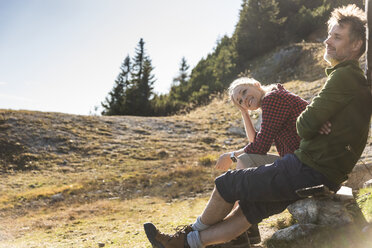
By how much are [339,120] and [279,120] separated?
2.58ft

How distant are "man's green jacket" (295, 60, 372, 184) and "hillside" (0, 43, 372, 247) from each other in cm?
183

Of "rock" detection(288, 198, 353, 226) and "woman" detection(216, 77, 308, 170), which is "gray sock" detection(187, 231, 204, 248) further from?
"rock" detection(288, 198, 353, 226)

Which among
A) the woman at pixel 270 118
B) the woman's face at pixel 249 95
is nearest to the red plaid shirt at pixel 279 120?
the woman at pixel 270 118

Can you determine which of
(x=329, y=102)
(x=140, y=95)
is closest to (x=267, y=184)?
(x=329, y=102)

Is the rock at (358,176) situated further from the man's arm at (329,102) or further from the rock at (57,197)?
the rock at (57,197)

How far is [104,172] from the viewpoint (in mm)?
10938

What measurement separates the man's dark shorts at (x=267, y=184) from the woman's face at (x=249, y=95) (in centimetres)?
96

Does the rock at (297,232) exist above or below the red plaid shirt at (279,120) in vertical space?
below

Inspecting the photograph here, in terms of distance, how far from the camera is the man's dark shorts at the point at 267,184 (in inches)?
109

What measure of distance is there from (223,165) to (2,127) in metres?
12.5

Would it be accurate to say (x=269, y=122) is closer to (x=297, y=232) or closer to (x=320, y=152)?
(x=320, y=152)

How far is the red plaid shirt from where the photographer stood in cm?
330

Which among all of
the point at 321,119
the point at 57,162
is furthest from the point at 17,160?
the point at 321,119

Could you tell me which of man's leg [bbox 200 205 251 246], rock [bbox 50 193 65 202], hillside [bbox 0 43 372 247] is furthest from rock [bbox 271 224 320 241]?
rock [bbox 50 193 65 202]
